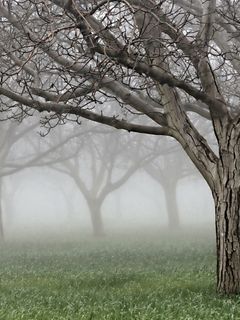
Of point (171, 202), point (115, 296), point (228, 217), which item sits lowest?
point (115, 296)

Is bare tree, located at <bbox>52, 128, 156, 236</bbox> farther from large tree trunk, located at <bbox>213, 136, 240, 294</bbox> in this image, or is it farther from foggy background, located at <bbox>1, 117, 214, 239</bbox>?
large tree trunk, located at <bbox>213, 136, 240, 294</bbox>

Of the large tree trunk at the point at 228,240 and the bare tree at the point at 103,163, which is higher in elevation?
the bare tree at the point at 103,163

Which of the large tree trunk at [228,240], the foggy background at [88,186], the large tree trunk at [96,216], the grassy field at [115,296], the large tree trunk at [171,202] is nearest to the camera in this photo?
the grassy field at [115,296]

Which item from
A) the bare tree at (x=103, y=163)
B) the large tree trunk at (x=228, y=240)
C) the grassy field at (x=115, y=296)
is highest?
the bare tree at (x=103, y=163)

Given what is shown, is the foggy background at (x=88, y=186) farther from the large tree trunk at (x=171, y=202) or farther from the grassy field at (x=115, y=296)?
the grassy field at (x=115, y=296)

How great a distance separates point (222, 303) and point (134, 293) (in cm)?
198

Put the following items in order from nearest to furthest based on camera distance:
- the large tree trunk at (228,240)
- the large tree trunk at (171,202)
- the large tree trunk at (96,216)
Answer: the large tree trunk at (228,240), the large tree trunk at (96,216), the large tree trunk at (171,202)

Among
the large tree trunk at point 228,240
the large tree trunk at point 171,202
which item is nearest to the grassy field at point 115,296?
the large tree trunk at point 228,240

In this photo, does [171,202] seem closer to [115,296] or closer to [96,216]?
[96,216]

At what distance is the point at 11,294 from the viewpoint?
995cm

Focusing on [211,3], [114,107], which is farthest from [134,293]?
[114,107]

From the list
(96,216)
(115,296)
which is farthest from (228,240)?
(96,216)

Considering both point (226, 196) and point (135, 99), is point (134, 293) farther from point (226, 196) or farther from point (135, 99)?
point (135, 99)

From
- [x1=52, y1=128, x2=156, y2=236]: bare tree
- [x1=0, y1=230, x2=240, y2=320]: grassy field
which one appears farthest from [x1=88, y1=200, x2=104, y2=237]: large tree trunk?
[x1=0, y1=230, x2=240, y2=320]: grassy field
